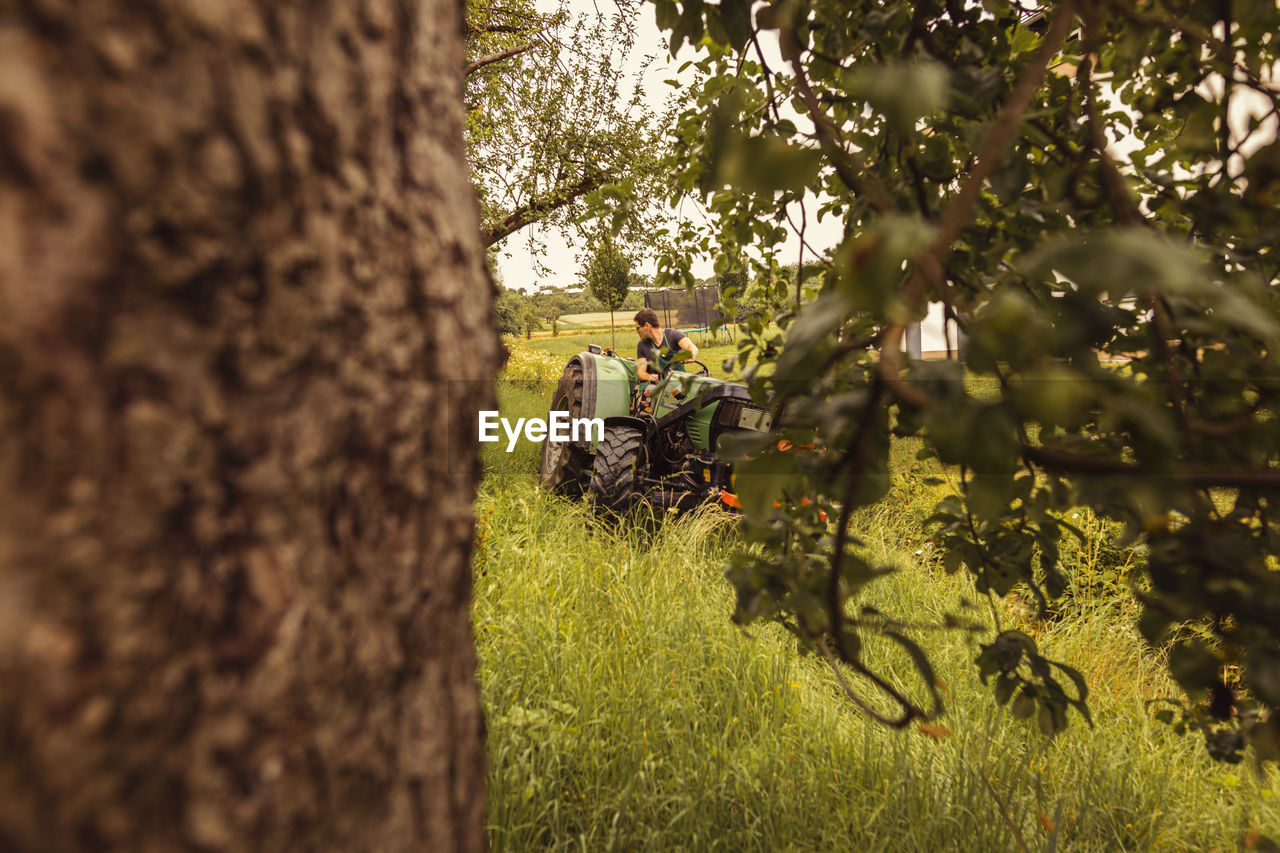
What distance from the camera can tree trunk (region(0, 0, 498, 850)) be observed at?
29cm

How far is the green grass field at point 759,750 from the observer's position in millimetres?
1457

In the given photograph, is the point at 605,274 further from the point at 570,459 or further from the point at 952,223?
the point at 952,223

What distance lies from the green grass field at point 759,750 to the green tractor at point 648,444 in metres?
0.93

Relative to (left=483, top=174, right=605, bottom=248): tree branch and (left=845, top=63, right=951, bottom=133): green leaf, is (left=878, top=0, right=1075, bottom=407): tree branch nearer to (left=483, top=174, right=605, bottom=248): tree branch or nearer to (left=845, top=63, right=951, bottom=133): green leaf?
(left=845, top=63, right=951, bottom=133): green leaf

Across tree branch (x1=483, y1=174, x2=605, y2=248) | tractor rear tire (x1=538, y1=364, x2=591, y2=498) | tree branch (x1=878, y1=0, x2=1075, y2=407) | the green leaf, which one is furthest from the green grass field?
tree branch (x1=483, y1=174, x2=605, y2=248)

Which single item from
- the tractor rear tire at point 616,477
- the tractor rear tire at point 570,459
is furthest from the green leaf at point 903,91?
the tractor rear tire at point 570,459

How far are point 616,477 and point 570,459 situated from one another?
0.82 metres

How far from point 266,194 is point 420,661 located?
368mm

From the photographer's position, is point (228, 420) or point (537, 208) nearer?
point (228, 420)

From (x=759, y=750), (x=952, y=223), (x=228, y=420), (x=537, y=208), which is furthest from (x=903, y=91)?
(x=537, y=208)

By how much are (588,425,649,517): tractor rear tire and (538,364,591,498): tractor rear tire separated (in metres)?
0.44

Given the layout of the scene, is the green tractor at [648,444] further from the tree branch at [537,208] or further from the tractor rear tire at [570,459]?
the tree branch at [537,208]

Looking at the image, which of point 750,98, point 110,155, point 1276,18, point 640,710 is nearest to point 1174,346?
point 1276,18

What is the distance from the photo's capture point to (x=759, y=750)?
1686 millimetres
